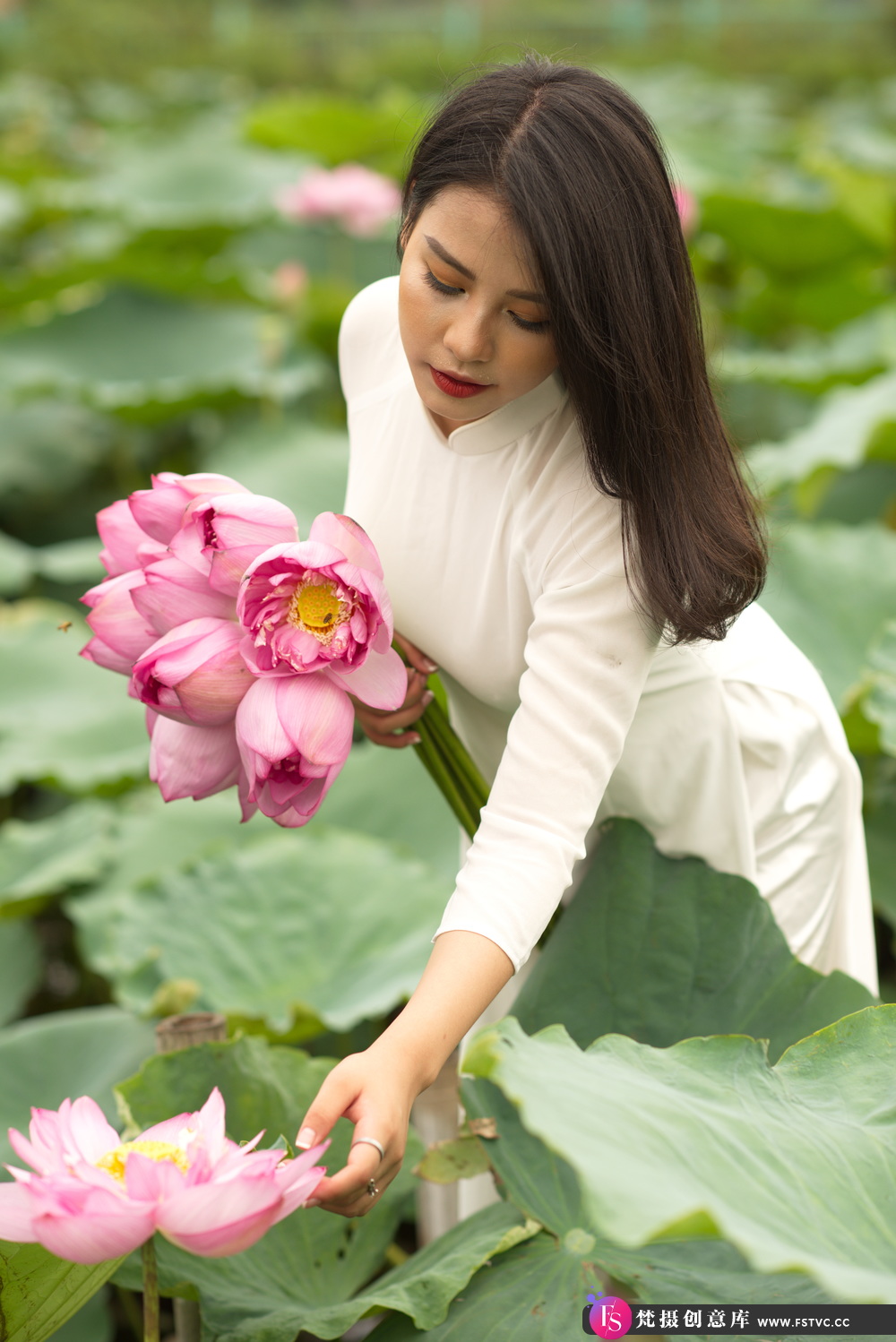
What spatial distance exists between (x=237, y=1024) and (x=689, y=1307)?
621 mm

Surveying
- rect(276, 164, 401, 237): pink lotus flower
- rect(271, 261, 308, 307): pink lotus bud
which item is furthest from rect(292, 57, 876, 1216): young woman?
rect(276, 164, 401, 237): pink lotus flower

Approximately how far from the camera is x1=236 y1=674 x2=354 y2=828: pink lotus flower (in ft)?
2.42

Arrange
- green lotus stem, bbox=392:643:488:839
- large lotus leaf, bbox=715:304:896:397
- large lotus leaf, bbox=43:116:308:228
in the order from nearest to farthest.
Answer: green lotus stem, bbox=392:643:488:839 → large lotus leaf, bbox=715:304:896:397 → large lotus leaf, bbox=43:116:308:228

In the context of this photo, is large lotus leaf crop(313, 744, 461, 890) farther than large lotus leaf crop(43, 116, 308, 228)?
No

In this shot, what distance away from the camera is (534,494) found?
88 cm

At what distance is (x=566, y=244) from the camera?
2.48 ft

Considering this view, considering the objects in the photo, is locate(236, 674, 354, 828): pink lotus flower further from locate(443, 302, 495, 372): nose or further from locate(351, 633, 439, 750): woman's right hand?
locate(443, 302, 495, 372): nose

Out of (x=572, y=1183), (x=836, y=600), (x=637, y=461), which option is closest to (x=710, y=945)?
(x=572, y=1183)

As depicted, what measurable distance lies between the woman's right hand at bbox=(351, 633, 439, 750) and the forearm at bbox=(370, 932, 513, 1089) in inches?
6.5

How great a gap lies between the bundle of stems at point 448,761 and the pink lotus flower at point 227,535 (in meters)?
0.21

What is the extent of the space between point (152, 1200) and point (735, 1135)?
32 cm

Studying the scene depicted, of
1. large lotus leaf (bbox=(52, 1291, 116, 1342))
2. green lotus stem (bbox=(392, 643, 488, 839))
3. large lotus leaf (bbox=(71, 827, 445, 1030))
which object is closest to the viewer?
green lotus stem (bbox=(392, 643, 488, 839))

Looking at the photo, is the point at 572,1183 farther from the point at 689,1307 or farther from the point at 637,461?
the point at 637,461

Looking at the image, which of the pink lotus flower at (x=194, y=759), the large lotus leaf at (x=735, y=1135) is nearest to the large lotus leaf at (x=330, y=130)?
the pink lotus flower at (x=194, y=759)
